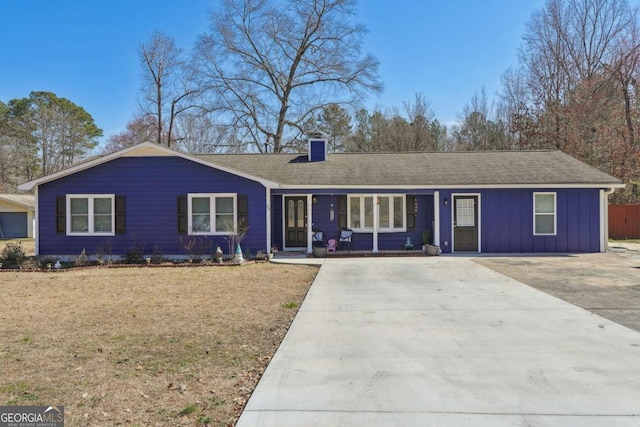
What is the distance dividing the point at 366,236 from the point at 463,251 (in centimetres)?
326

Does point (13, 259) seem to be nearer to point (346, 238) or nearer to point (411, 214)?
point (346, 238)

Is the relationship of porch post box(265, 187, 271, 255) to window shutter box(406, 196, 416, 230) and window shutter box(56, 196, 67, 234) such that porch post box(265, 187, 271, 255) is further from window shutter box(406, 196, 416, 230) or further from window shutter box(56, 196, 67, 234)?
window shutter box(56, 196, 67, 234)

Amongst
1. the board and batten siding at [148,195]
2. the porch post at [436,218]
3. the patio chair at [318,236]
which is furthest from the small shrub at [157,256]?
the porch post at [436,218]

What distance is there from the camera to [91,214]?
45.0 feet

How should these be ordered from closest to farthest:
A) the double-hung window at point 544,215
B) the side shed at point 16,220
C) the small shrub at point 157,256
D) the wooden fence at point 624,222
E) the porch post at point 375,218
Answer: the small shrub at point 157,256 → the double-hung window at point 544,215 → the porch post at point 375,218 → the wooden fence at point 624,222 → the side shed at point 16,220

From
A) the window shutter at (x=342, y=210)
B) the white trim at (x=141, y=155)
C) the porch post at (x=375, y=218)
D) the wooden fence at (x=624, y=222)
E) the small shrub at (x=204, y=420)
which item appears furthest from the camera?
the wooden fence at (x=624, y=222)

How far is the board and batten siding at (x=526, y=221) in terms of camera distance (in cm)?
1423

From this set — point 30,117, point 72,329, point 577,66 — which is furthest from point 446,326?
point 30,117

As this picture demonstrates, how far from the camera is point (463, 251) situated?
14430 millimetres

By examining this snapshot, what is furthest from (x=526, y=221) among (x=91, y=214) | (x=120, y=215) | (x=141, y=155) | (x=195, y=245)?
(x=91, y=214)

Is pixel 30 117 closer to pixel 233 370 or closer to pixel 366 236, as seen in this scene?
pixel 366 236

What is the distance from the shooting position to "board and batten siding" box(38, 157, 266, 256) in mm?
13625

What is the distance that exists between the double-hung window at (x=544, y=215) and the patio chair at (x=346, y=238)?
6092 millimetres

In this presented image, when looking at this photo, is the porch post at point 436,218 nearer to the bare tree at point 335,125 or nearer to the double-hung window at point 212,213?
the double-hung window at point 212,213
